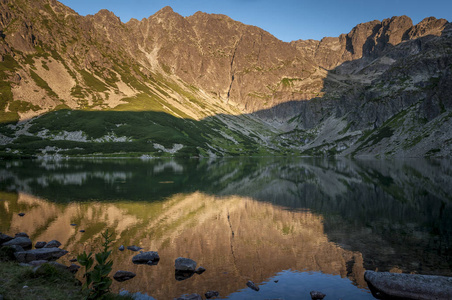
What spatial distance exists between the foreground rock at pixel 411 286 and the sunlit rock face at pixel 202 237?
165 centimetres

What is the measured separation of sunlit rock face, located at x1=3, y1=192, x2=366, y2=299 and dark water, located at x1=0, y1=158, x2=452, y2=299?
0.12 metres

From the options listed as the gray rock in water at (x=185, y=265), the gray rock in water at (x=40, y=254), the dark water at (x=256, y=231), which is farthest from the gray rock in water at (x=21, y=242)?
the gray rock in water at (x=185, y=265)

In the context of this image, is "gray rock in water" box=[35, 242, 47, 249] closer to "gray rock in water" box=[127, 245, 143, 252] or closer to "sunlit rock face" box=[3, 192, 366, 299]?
"sunlit rock face" box=[3, 192, 366, 299]

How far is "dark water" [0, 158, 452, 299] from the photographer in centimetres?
2128

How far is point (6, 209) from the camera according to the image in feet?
138

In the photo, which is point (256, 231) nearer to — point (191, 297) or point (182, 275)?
point (182, 275)

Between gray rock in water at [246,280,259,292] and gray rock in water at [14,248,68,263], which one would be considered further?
gray rock in water at [14,248,68,263]

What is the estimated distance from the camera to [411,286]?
58.9ft

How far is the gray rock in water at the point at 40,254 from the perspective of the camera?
22188mm

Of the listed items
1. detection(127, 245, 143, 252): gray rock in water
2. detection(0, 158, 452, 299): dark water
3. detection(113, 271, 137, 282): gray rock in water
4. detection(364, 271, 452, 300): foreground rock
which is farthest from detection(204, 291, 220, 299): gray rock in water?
detection(127, 245, 143, 252): gray rock in water

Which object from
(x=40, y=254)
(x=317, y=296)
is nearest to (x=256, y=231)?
(x=317, y=296)

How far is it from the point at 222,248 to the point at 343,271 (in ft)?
35.9

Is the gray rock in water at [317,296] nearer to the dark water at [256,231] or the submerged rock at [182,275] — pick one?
the dark water at [256,231]

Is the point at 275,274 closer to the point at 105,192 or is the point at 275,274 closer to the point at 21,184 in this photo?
the point at 105,192
